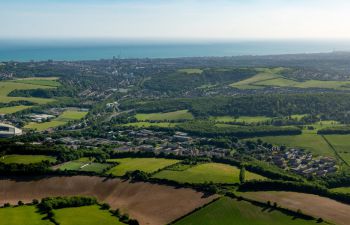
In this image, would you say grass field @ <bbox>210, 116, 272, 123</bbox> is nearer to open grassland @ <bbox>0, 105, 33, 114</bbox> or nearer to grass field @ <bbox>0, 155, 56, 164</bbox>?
grass field @ <bbox>0, 155, 56, 164</bbox>

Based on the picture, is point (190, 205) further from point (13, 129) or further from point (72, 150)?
point (13, 129)

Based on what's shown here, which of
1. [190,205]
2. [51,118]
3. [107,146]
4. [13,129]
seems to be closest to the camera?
[190,205]

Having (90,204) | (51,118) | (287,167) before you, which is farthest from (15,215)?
(51,118)

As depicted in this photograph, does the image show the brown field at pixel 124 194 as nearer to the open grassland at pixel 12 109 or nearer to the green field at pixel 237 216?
the green field at pixel 237 216

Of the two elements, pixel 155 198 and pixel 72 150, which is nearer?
pixel 155 198

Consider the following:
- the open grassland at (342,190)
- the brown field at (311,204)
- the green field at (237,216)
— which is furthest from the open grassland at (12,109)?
the open grassland at (342,190)

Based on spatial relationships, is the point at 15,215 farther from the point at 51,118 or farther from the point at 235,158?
the point at 51,118

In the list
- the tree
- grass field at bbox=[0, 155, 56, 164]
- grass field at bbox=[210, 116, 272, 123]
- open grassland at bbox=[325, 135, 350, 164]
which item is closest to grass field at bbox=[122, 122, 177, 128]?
grass field at bbox=[210, 116, 272, 123]

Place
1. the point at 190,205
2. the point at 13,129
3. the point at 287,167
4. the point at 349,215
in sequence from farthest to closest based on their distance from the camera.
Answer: the point at 13,129 → the point at 287,167 → the point at 190,205 → the point at 349,215
